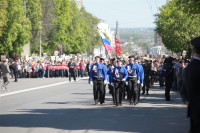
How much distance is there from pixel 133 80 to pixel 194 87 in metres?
12.6

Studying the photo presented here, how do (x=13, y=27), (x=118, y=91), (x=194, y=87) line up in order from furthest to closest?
(x=13, y=27) < (x=118, y=91) < (x=194, y=87)

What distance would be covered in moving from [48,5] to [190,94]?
→ 72825 mm

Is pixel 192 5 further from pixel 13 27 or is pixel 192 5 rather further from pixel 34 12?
pixel 34 12

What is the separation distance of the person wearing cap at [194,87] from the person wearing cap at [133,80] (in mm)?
12235

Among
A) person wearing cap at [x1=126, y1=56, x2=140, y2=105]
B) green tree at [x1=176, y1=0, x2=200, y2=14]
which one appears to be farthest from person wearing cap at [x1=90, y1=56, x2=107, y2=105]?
green tree at [x1=176, y1=0, x2=200, y2=14]

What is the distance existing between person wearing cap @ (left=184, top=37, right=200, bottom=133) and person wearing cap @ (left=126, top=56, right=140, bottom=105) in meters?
12.2

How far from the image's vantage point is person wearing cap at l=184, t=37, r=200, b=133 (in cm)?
551

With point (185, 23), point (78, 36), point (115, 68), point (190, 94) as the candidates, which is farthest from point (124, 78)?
point (78, 36)

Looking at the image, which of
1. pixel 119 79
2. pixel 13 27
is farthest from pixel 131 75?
pixel 13 27

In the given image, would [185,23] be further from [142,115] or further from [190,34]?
[142,115]

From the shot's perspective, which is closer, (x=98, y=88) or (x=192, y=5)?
(x=98, y=88)

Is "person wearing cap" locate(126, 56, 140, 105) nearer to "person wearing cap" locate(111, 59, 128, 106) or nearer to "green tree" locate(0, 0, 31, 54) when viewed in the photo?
"person wearing cap" locate(111, 59, 128, 106)

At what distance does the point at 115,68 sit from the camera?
17.9 meters

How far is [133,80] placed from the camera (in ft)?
59.8
